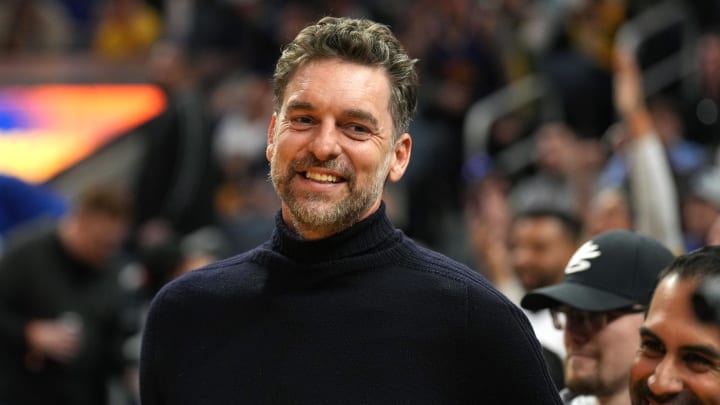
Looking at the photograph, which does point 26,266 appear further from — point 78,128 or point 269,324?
point 78,128

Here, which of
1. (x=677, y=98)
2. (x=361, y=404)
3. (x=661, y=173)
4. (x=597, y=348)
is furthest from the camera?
(x=677, y=98)

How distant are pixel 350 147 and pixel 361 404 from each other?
0.56m

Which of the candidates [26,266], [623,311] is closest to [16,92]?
[26,266]

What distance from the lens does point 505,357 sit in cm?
295

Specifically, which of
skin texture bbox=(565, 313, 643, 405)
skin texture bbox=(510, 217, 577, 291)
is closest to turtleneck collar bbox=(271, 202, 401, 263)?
skin texture bbox=(565, 313, 643, 405)

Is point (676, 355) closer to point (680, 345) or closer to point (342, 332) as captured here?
point (680, 345)

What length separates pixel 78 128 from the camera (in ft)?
42.8

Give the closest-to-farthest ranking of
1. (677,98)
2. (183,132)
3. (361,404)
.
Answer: (361,404) → (183,132) → (677,98)

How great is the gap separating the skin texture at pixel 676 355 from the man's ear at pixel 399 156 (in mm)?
658

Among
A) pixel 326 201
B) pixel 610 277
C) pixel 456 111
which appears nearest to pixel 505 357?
pixel 326 201

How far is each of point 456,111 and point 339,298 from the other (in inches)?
371

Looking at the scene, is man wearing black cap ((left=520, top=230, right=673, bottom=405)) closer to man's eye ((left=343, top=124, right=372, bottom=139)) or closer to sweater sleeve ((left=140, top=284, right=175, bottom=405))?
man's eye ((left=343, top=124, right=372, bottom=139))

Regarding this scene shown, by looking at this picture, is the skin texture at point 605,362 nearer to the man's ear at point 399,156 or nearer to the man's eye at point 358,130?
the man's ear at point 399,156

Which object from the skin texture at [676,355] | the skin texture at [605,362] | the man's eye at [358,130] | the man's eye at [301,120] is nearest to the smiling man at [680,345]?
the skin texture at [676,355]
